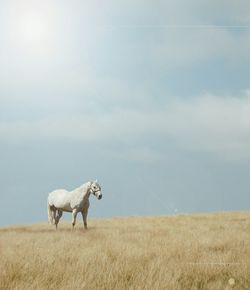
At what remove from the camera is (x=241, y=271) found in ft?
26.3

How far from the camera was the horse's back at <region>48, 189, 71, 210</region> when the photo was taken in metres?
23.3

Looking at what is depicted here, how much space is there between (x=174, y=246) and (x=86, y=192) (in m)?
11.4

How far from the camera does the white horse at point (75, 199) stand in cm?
2212

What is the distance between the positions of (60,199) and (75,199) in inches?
56.2

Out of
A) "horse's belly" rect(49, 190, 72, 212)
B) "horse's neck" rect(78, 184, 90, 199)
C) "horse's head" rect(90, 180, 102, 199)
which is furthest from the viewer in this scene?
"horse's belly" rect(49, 190, 72, 212)

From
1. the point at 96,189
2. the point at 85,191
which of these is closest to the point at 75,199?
the point at 85,191

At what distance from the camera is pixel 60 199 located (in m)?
23.8

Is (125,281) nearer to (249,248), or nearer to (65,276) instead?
(65,276)

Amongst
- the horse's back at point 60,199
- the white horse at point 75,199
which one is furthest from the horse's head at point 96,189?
the horse's back at point 60,199

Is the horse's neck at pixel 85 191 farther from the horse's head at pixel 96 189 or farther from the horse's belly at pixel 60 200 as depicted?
the horse's belly at pixel 60 200

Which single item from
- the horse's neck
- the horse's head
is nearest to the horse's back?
the horse's neck

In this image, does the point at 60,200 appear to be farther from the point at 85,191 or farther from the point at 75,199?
the point at 85,191

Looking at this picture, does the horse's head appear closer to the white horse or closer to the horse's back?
the white horse

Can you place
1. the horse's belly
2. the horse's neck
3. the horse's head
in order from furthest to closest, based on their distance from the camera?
the horse's belly → the horse's neck → the horse's head
